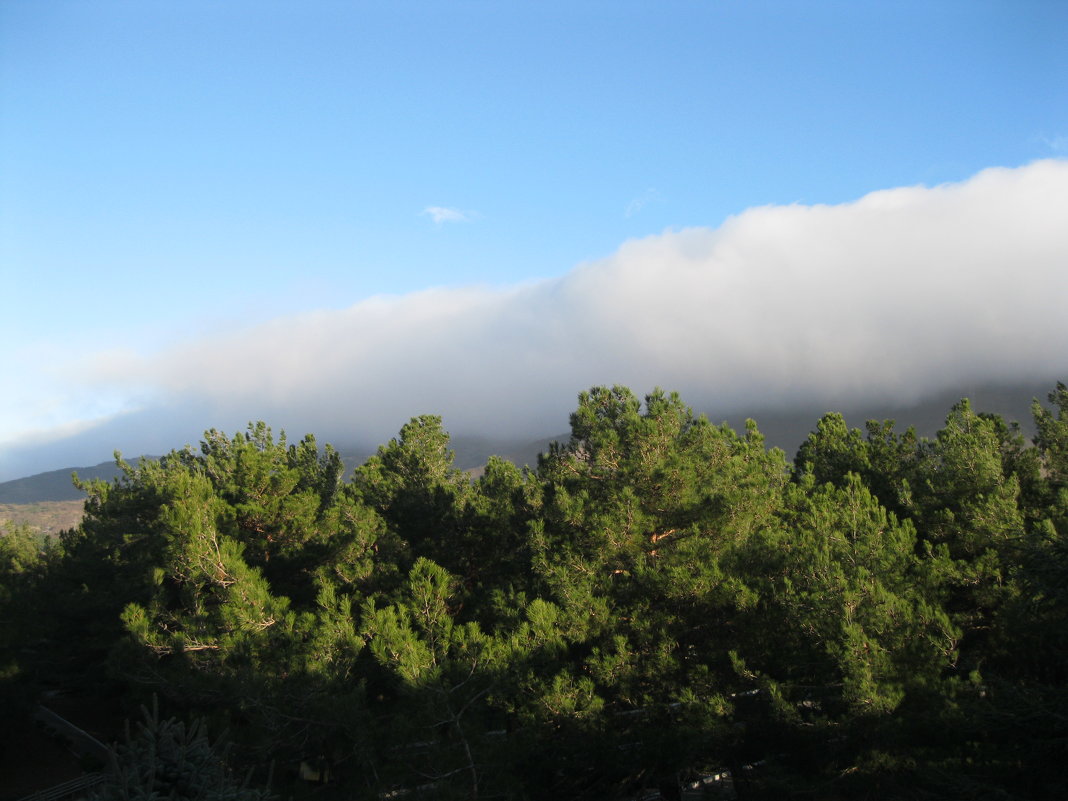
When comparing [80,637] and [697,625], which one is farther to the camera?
[80,637]

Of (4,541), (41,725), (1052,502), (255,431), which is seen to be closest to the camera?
(1052,502)

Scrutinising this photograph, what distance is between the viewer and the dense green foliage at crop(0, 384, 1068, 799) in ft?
44.6

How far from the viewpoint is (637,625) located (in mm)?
15805

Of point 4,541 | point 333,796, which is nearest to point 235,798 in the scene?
point 333,796

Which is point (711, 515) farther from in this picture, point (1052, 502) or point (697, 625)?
point (1052, 502)

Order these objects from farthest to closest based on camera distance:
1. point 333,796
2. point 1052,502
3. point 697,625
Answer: point 1052,502
point 697,625
point 333,796

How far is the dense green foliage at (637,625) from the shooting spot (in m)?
13.6

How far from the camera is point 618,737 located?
48.6 feet

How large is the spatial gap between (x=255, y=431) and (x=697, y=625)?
2382cm

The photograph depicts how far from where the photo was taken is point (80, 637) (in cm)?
2816

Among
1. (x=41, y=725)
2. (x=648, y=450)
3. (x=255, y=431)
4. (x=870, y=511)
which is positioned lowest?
(x=41, y=725)

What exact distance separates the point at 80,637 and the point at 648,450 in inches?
947

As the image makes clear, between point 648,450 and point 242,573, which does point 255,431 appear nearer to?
point 242,573

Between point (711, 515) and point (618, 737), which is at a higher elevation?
point (711, 515)
